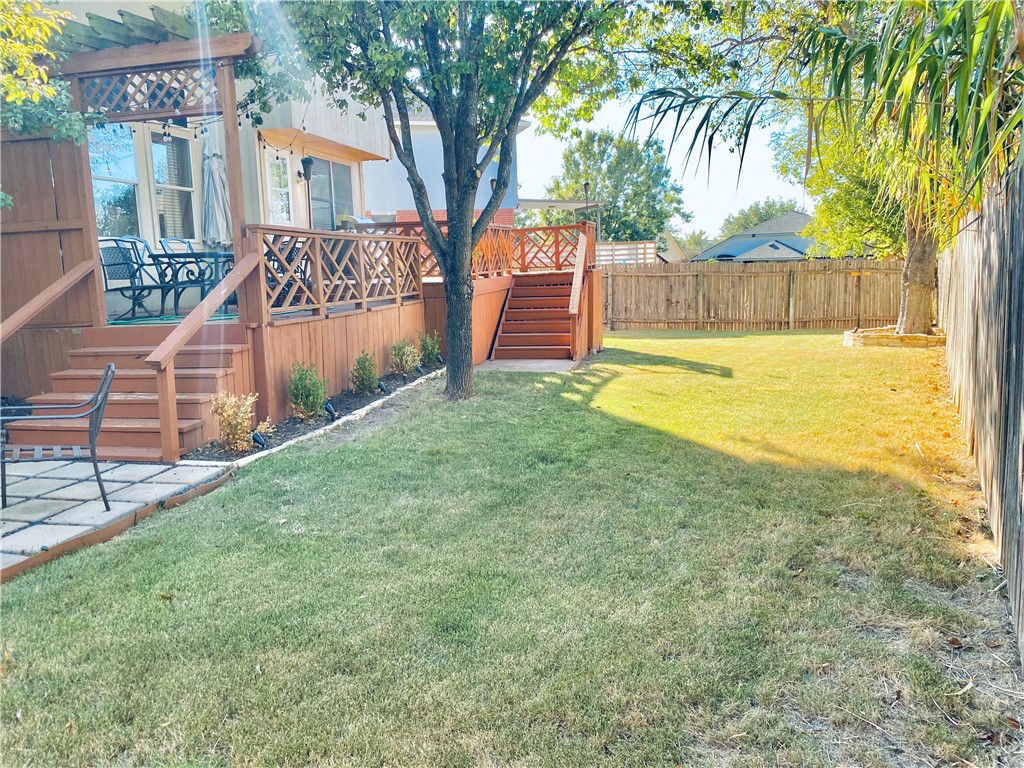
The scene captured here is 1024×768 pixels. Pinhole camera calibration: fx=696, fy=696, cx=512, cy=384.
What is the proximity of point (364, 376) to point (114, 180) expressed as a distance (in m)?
4.09

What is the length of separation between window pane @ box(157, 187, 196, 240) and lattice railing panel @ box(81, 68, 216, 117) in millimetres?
2828

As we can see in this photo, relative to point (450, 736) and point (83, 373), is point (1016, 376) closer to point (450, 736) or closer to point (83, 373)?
point (450, 736)

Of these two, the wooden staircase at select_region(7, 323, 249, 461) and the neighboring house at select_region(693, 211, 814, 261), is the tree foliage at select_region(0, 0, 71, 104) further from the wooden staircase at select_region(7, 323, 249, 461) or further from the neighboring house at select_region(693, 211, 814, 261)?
the neighboring house at select_region(693, 211, 814, 261)

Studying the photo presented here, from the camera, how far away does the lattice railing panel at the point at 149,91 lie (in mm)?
6293

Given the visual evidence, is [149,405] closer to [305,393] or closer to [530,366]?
[305,393]

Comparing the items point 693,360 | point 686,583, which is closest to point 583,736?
point 686,583

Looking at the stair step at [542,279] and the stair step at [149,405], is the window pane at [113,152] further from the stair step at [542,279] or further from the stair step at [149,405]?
the stair step at [542,279]

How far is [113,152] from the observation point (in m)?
8.55

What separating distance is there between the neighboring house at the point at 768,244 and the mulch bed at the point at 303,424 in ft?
66.3

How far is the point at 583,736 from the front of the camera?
2225 millimetres

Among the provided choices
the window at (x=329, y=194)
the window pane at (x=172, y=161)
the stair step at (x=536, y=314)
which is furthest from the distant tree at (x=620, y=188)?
the window pane at (x=172, y=161)

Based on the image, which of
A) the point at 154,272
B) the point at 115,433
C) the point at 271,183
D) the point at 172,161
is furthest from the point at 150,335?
the point at 271,183

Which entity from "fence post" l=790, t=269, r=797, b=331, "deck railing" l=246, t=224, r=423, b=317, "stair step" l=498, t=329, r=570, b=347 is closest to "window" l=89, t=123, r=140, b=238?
"deck railing" l=246, t=224, r=423, b=317

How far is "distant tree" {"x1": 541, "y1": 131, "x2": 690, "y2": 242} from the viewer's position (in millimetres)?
40438
